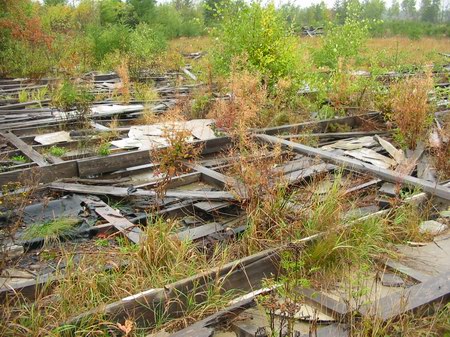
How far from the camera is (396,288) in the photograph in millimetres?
4020

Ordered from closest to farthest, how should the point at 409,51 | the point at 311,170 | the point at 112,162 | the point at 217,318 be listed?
1. the point at 217,318
2. the point at 311,170
3. the point at 112,162
4. the point at 409,51

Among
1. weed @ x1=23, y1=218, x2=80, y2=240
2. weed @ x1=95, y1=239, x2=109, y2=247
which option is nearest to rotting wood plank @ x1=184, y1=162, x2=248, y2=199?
weed @ x1=95, y1=239, x2=109, y2=247

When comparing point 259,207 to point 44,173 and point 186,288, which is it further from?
point 44,173

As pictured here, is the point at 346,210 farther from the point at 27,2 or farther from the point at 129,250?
the point at 27,2

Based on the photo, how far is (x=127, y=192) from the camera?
5.86 metres

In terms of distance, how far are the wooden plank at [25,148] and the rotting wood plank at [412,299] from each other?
489 cm

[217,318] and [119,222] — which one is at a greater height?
[119,222]

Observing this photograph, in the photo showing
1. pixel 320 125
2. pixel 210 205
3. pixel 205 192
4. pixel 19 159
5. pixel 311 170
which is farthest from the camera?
pixel 320 125

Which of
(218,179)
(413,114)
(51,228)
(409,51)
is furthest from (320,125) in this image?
(409,51)

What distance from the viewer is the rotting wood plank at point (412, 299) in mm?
3357

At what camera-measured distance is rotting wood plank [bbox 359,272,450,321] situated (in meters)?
3.36

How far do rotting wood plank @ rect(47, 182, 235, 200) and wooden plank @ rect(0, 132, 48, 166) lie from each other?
852mm

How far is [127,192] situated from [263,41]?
226 inches

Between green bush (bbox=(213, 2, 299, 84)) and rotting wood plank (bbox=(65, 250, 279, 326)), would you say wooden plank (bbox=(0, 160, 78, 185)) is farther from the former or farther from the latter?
green bush (bbox=(213, 2, 299, 84))
